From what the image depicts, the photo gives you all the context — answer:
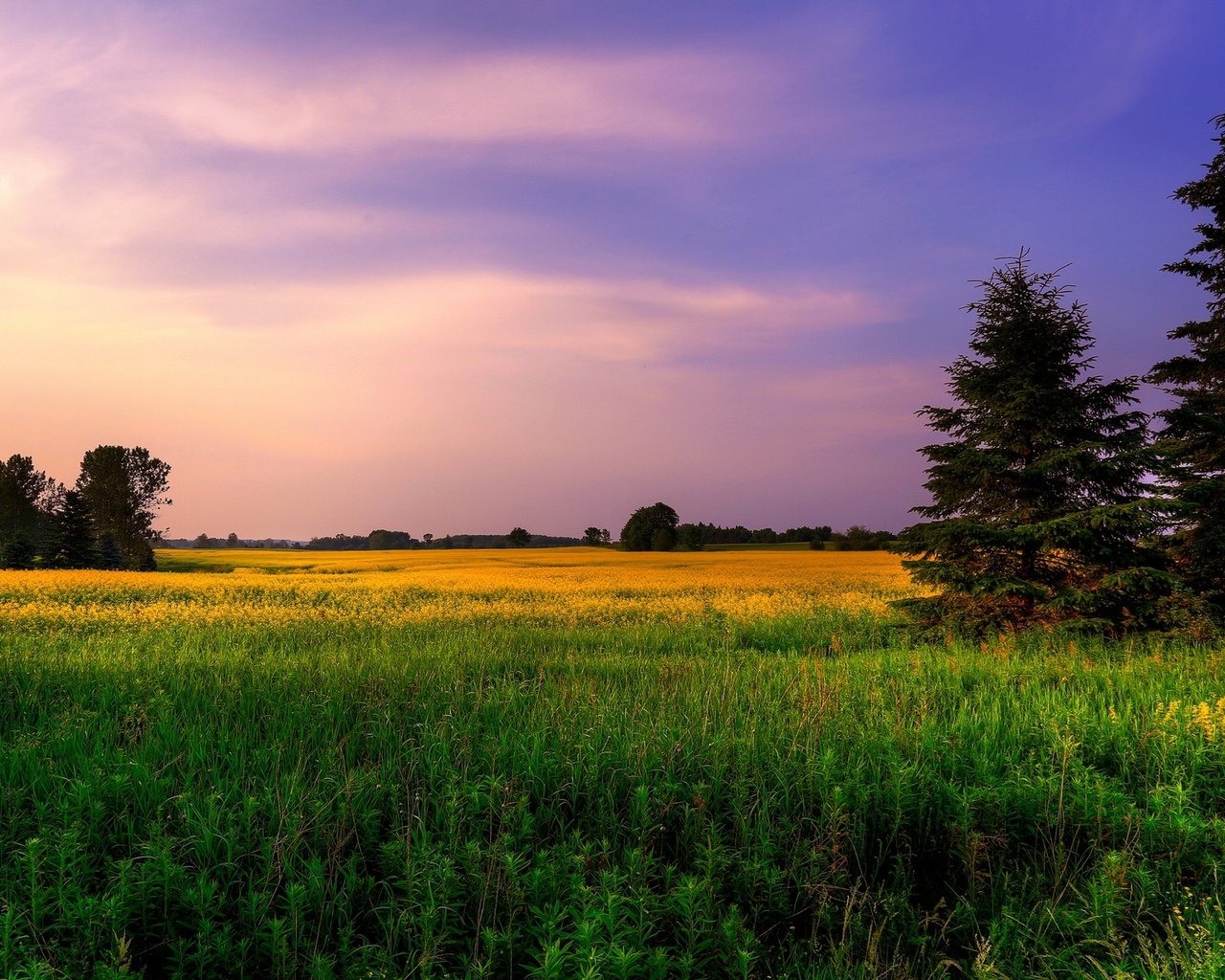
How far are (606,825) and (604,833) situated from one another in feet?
0.14

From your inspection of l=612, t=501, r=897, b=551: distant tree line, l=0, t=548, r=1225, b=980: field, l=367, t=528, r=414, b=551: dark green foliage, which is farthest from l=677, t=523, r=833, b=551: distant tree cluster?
l=0, t=548, r=1225, b=980: field

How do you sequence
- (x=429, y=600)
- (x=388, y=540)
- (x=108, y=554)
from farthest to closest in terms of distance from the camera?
(x=388, y=540) < (x=108, y=554) < (x=429, y=600)

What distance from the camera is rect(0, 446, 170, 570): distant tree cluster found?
159 feet

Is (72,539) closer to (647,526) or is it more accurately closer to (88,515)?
(88,515)

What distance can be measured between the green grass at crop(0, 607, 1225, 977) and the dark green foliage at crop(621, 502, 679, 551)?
91960 millimetres

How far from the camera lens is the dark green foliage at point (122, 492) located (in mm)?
70188

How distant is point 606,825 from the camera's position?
4.07m

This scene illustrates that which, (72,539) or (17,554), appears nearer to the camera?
(17,554)

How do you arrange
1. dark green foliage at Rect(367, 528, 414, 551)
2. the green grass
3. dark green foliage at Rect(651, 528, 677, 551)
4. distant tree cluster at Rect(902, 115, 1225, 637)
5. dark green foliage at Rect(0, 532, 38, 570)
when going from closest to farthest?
the green grass
distant tree cluster at Rect(902, 115, 1225, 637)
dark green foliage at Rect(0, 532, 38, 570)
dark green foliage at Rect(651, 528, 677, 551)
dark green foliage at Rect(367, 528, 414, 551)

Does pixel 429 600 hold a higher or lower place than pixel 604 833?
lower

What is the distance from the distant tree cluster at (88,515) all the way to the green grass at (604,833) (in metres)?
53.8

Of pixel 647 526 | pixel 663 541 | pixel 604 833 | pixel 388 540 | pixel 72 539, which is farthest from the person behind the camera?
pixel 388 540

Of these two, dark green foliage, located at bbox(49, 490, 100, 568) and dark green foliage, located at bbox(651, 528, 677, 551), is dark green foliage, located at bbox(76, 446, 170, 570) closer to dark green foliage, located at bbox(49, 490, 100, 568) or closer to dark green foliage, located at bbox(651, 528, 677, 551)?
dark green foliage, located at bbox(49, 490, 100, 568)

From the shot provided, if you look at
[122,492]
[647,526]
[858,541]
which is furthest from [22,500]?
[858,541]
